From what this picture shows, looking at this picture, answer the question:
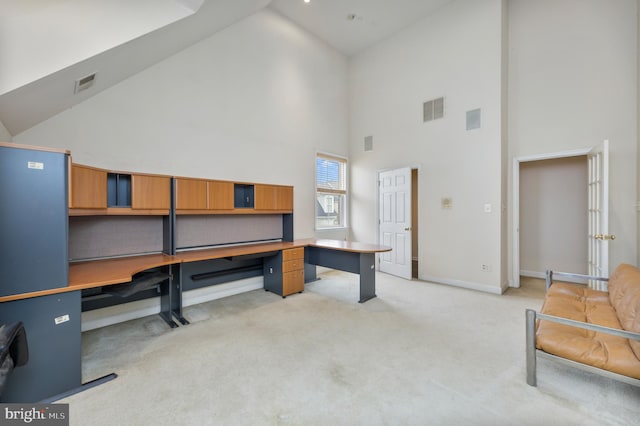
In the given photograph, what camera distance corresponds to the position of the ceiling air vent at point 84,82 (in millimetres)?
2336

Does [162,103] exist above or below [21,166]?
above

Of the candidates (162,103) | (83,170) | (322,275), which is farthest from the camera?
(322,275)

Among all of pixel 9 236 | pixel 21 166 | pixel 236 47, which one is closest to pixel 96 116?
pixel 21 166

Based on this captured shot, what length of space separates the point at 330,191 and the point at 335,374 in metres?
4.11

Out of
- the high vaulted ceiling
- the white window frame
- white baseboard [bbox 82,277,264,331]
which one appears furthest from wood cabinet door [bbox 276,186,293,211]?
the high vaulted ceiling

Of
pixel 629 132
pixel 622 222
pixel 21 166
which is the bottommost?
pixel 622 222

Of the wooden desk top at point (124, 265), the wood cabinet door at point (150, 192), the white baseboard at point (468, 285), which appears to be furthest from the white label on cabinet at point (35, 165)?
the white baseboard at point (468, 285)

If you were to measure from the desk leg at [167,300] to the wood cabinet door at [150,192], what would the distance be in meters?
0.77

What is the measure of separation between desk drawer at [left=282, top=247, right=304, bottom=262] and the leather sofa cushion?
296cm

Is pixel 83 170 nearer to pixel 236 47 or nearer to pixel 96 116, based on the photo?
pixel 96 116

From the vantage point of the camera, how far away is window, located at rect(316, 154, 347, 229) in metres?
5.61

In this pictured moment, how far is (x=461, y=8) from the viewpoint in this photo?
4422 millimetres

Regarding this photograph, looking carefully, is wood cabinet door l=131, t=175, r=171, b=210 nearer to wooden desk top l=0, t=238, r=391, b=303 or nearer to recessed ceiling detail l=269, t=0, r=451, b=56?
wooden desk top l=0, t=238, r=391, b=303

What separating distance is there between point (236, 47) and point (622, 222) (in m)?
6.22
